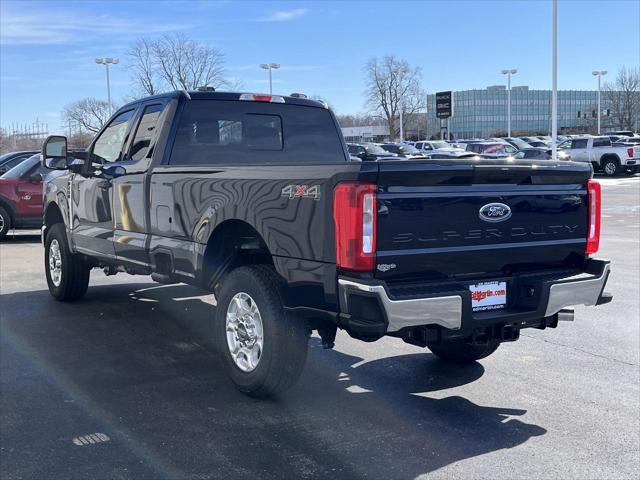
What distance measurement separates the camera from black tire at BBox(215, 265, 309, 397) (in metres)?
4.61

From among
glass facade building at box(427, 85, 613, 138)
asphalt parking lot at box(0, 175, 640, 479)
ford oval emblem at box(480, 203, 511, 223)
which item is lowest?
asphalt parking lot at box(0, 175, 640, 479)

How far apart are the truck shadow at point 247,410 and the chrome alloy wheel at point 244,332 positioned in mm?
282

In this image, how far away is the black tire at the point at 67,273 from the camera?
790 centimetres

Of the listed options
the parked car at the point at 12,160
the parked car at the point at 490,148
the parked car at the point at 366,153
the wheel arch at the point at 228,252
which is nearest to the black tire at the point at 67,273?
the wheel arch at the point at 228,252

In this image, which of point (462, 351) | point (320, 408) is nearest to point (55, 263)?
point (320, 408)

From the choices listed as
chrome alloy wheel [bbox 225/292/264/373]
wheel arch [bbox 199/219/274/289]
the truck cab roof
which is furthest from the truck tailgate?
the truck cab roof

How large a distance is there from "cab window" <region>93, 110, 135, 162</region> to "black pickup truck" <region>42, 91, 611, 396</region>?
2.02ft

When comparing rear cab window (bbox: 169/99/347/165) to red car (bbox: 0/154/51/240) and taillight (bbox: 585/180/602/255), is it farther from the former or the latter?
red car (bbox: 0/154/51/240)

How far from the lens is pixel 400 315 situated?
3961 mm

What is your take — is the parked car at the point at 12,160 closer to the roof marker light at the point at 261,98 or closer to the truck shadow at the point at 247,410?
the truck shadow at the point at 247,410

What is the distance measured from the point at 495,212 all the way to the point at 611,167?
111 feet

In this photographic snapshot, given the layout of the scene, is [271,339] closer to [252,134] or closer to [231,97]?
[252,134]

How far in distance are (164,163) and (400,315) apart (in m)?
2.89

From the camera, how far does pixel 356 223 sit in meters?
3.96
